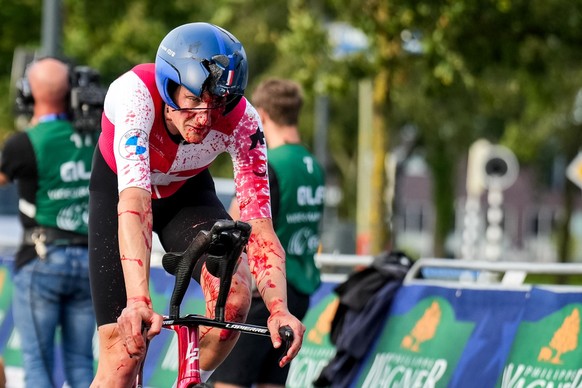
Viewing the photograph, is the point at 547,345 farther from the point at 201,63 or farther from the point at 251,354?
the point at 201,63

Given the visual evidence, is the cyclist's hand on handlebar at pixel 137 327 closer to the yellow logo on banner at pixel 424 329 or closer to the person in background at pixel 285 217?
the person in background at pixel 285 217

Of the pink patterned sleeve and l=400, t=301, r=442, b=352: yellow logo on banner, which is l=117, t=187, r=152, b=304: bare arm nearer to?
the pink patterned sleeve

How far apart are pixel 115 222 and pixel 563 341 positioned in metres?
3.33

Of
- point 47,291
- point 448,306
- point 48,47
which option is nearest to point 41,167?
point 47,291

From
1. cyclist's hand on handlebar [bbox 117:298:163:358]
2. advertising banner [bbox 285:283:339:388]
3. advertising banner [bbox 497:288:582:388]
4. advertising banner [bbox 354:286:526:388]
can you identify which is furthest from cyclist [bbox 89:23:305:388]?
advertising banner [bbox 285:283:339:388]

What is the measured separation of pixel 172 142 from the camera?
5914 millimetres

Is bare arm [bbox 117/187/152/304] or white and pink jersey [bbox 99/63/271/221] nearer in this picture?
bare arm [bbox 117/187/152/304]

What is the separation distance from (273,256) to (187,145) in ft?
1.95

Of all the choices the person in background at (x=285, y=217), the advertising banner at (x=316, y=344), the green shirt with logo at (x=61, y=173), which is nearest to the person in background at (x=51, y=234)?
the green shirt with logo at (x=61, y=173)

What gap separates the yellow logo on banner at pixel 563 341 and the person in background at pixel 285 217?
4.73 feet

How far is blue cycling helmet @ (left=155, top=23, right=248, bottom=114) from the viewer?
5.41 metres

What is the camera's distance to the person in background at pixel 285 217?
819cm

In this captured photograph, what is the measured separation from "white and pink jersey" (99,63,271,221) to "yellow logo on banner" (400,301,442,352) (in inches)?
135

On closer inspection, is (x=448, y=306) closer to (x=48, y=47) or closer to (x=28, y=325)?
(x=28, y=325)
